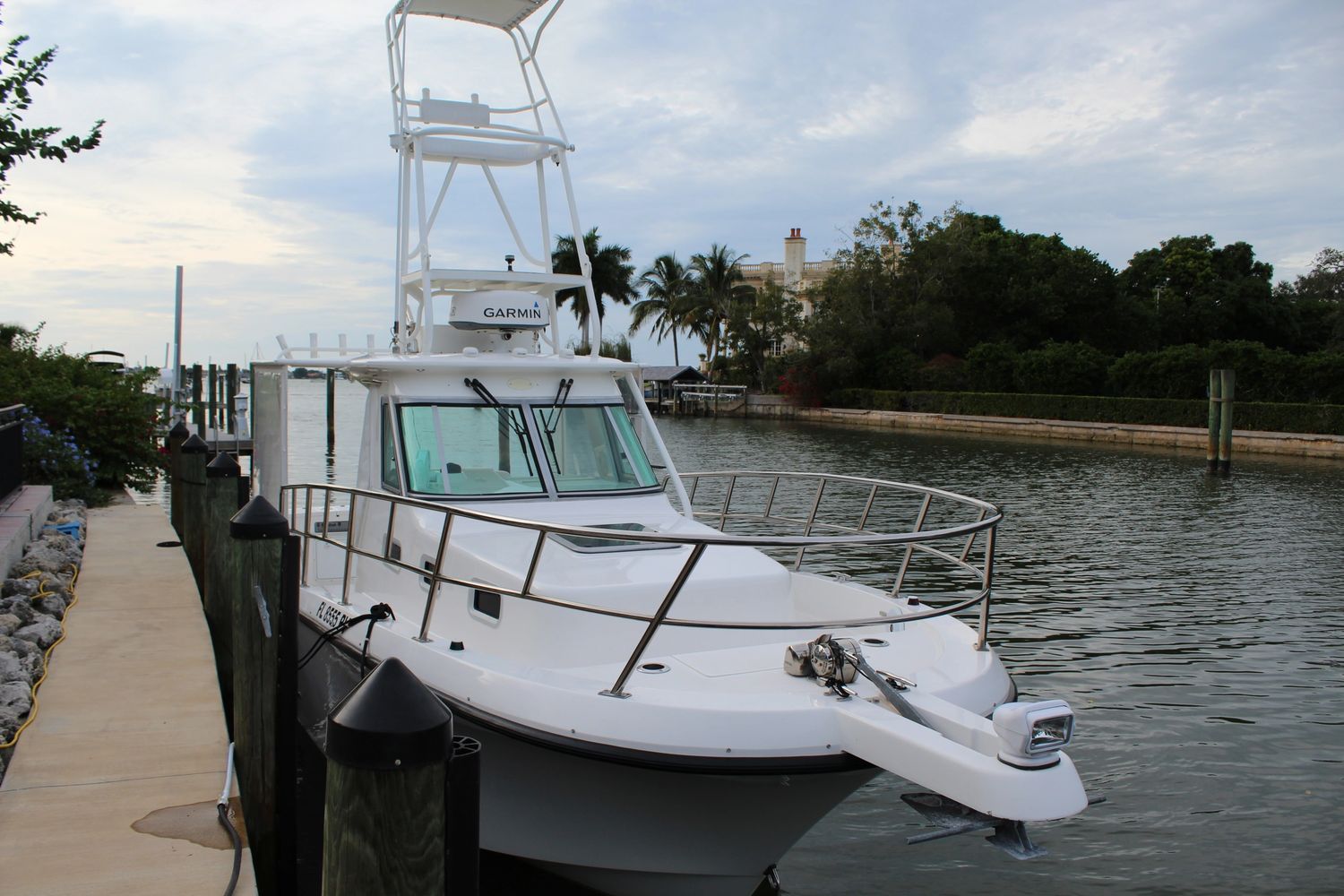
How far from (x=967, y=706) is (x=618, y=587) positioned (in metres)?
1.84

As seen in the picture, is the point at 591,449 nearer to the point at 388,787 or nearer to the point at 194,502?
the point at 194,502

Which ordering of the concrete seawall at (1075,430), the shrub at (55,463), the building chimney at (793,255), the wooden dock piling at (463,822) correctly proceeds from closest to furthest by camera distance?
the wooden dock piling at (463,822), the shrub at (55,463), the concrete seawall at (1075,430), the building chimney at (793,255)

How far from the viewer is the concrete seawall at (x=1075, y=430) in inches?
1340

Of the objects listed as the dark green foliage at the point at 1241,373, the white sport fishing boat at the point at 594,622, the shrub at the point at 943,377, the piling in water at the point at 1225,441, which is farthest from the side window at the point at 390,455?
the shrub at the point at 943,377

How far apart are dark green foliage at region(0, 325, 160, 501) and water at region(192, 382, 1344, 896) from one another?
7516 mm

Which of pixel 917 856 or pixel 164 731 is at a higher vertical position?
pixel 164 731

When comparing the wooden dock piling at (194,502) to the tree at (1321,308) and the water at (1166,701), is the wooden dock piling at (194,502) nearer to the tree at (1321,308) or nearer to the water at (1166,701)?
the water at (1166,701)

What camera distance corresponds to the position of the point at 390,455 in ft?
23.2

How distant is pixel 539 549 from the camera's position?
15.7 feet

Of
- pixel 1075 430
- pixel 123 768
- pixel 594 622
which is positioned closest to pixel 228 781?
pixel 123 768

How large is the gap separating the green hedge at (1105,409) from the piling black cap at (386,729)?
38944mm

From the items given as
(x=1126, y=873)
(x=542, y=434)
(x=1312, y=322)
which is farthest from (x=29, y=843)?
(x=1312, y=322)

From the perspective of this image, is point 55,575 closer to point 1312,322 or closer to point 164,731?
point 164,731

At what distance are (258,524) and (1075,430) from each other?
4008 centimetres
